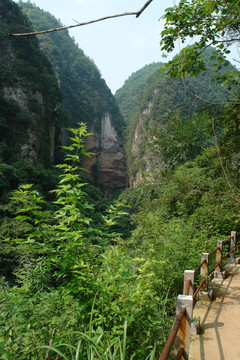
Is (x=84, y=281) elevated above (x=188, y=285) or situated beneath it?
elevated above

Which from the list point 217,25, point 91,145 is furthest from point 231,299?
point 91,145

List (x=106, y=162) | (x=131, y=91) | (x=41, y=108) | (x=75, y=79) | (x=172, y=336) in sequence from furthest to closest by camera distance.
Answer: (x=131, y=91) → (x=75, y=79) → (x=106, y=162) → (x=41, y=108) → (x=172, y=336)

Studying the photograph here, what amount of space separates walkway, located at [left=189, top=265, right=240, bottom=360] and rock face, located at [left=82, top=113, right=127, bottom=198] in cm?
4104

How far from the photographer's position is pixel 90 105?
53.6 m

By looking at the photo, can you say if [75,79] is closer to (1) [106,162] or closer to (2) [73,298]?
(1) [106,162]

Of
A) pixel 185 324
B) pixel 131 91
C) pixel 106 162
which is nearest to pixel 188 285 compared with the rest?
pixel 185 324

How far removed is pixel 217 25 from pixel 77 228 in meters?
2.98

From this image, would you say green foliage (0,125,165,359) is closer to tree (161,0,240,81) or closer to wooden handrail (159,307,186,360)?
wooden handrail (159,307,186,360)

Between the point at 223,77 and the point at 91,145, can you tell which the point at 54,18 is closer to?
the point at 91,145

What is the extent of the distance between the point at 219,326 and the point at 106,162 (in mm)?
46265

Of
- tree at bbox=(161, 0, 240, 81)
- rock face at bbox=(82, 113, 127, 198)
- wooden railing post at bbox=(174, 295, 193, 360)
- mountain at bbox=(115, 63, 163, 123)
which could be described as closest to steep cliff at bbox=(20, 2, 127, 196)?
rock face at bbox=(82, 113, 127, 198)

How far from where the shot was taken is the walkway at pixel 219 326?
8.37ft

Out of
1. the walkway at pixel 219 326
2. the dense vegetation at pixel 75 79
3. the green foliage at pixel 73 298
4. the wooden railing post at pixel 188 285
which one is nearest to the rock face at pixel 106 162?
the dense vegetation at pixel 75 79

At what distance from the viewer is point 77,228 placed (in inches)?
86.7
